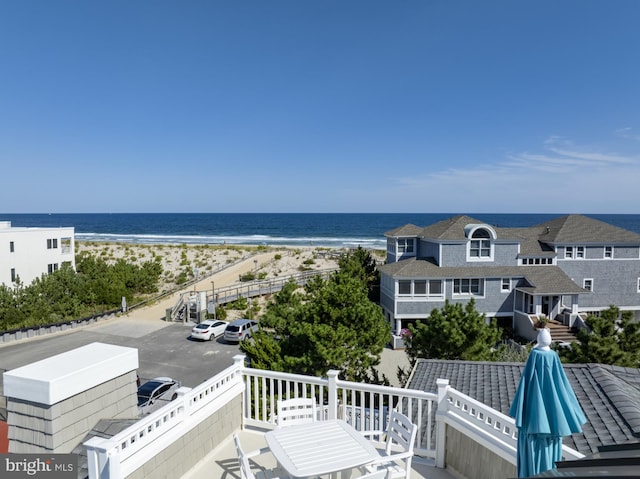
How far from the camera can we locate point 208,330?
72.6ft

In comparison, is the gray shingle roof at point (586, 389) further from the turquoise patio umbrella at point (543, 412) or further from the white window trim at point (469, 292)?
the white window trim at point (469, 292)

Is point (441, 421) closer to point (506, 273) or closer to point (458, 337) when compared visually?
point (458, 337)

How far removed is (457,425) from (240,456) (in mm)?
2744

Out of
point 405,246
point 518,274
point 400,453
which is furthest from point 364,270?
point 400,453

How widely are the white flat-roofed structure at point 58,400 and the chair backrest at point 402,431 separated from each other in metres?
3.47

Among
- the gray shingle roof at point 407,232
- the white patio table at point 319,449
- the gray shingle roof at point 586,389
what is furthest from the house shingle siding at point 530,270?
the white patio table at point 319,449

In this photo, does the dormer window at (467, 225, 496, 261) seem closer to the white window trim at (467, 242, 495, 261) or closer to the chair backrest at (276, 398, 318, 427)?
the white window trim at (467, 242, 495, 261)

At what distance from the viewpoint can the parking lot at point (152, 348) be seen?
17.7 meters

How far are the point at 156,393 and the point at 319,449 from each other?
11057mm

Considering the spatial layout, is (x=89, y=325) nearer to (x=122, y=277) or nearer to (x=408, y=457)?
(x=122, y=277)

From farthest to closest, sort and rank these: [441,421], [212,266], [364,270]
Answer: [212,266] → [364,270] → [441,421]

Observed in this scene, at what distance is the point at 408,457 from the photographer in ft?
15.6

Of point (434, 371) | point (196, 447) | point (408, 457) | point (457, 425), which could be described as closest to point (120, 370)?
point (196, 447)

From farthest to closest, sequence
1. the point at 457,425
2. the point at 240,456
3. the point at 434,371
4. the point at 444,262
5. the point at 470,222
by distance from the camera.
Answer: the point at 470,222
the point at 444,262
the point at 434,371
the point at 457,425
the point at 240,456
